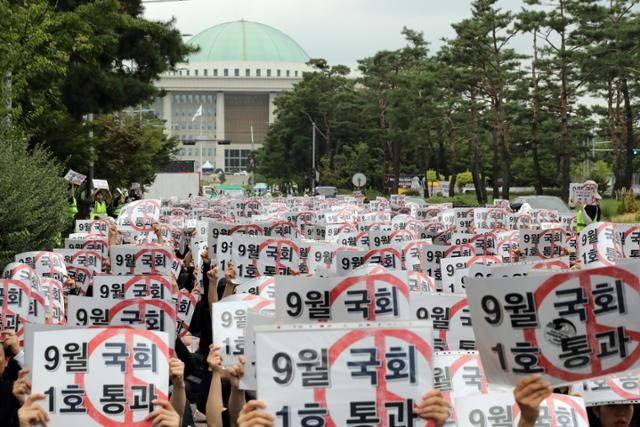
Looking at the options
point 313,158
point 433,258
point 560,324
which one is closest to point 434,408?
point 560,324

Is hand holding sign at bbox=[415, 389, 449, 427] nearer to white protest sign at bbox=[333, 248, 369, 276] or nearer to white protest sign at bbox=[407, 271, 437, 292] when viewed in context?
white protest sign at bbox=[407, 271, 437, 292]

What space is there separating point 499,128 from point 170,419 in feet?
190

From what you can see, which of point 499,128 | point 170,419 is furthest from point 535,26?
point 170,419

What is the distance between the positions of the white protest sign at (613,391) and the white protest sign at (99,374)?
6.91ft

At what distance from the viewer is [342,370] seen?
203 inches

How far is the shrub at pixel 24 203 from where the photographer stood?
57.3 feet

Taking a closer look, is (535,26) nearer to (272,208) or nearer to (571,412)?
(272,208)

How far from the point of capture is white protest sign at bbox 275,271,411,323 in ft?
23.0

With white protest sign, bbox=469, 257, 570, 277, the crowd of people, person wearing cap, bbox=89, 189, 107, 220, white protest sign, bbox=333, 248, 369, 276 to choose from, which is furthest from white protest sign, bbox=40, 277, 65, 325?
person wearing cap, bbox=89, 189, 107, 220

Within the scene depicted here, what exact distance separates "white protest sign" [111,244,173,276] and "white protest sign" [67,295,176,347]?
6.33 meters

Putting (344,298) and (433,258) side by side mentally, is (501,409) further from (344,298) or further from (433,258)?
(433,258)

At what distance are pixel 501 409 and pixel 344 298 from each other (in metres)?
1.25

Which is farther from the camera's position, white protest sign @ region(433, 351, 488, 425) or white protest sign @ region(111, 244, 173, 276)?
white protest sign @ region(111, 244, 173, 276)

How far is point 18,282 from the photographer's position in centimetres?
947
